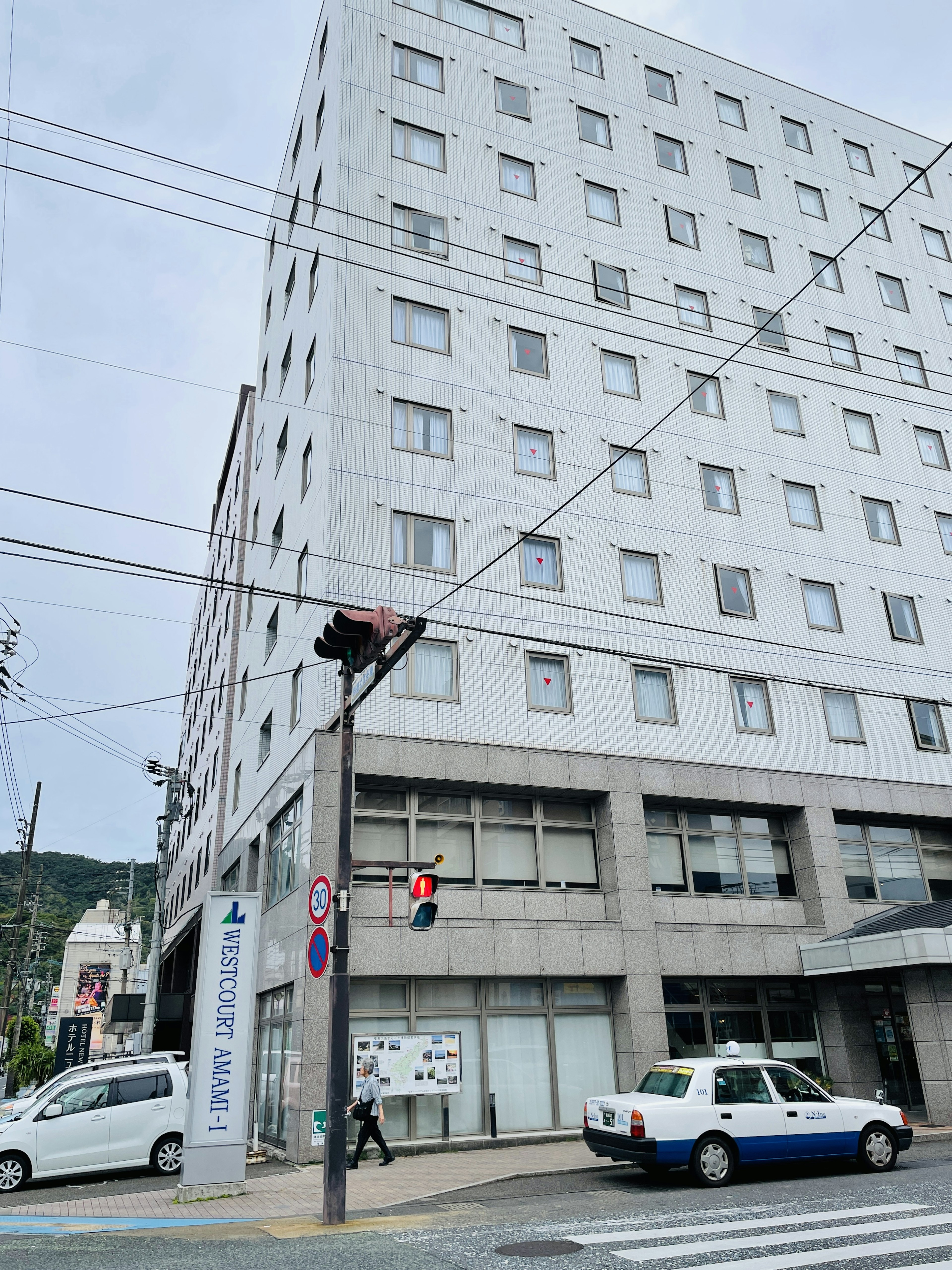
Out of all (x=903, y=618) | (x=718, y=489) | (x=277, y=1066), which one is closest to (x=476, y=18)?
(x=718, y=489)

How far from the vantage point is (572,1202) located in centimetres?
1213

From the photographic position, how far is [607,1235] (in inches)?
381

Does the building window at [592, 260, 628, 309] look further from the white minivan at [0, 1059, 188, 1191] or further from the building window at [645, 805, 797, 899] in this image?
the white minivan at [0, 1059, 188, 1191]

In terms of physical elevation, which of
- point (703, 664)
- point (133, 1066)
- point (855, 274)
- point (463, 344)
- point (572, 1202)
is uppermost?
point (855, 274)

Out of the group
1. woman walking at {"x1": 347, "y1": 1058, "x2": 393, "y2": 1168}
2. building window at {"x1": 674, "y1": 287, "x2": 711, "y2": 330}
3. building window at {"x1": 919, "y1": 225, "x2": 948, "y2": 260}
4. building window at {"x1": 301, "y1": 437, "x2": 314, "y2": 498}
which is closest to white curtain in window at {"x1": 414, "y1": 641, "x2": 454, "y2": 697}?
building window at {"x1": 301, "y1": 437, "x2": 314, "y2": 498}

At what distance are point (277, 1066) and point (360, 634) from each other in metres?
13.2

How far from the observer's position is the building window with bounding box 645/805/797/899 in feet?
72.3

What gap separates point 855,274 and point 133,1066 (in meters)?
31.1

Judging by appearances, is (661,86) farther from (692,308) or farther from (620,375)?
(620,375)

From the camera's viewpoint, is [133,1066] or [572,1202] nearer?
[572,1202]

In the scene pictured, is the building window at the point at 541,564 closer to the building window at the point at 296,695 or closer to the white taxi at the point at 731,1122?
the building window at the point at 296,695

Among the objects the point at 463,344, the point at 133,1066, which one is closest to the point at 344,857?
the point at 133,1066

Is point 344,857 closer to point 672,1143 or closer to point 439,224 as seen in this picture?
point 672,1143

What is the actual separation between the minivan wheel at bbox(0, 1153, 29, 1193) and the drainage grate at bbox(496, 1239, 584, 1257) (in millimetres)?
10675
